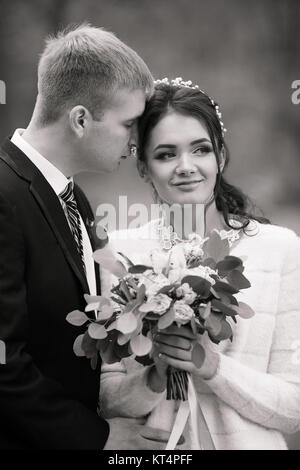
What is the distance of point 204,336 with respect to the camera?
1928mm

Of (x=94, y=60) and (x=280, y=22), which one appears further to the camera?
(x=280, y=22)

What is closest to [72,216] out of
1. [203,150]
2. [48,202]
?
[48,202]

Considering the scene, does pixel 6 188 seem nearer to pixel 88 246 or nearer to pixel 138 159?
pixel 88 246

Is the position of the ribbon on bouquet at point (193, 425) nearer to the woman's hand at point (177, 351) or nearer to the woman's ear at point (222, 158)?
the woman's hand at point (177, 351)

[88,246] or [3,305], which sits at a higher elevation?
[88,246]

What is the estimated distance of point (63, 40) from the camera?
7.11 feet

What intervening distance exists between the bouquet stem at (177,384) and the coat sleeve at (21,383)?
0.94 feet

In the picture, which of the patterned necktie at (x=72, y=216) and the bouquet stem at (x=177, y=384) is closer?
the bouquet stem at (x=177, y=384)

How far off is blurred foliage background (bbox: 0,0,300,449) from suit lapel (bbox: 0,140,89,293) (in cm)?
187

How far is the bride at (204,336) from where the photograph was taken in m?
2.00

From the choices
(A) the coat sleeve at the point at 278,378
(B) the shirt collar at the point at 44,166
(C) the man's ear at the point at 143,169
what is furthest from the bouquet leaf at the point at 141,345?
(C) the man's ear at the point at 143,169

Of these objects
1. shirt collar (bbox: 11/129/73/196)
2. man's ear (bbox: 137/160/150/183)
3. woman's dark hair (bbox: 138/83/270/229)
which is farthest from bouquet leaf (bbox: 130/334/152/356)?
man's ear (bbox: 137/160/150/183)
